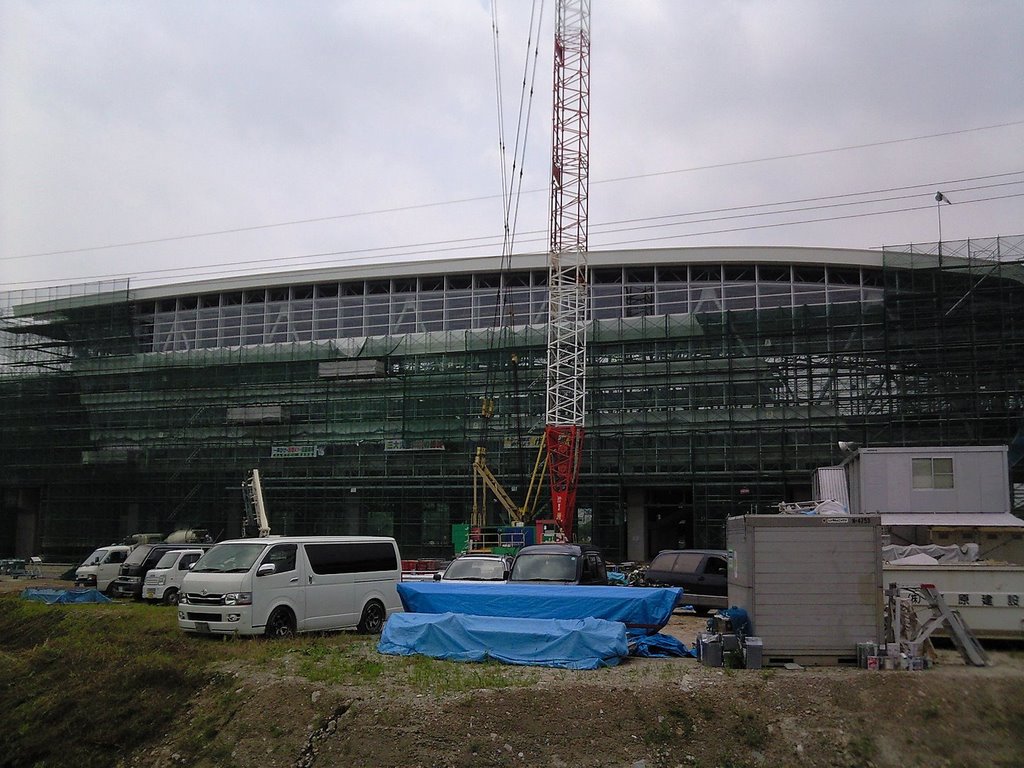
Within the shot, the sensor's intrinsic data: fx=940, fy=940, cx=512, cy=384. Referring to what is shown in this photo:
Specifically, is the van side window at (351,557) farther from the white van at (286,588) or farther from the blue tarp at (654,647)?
the blue tarp at (654,647)

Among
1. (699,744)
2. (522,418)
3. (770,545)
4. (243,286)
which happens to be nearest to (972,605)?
(770,545)

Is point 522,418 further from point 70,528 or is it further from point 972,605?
point 972,605

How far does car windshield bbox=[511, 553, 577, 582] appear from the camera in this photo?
17344 mm

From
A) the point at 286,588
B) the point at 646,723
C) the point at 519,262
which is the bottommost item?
the point at 646,723

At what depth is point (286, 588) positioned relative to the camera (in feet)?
54.1

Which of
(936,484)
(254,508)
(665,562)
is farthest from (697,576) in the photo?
(254,508)

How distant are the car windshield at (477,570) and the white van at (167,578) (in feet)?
25.9

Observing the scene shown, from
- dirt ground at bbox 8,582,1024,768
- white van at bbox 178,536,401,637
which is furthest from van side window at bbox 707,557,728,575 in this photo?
dirt ground at bbox 8,582,1024,768

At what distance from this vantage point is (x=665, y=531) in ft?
169

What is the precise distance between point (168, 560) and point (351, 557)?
9965mm

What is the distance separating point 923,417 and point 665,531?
1604 centimetres

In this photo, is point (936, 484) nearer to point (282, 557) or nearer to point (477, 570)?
point (477, 570)

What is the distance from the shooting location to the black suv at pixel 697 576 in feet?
75.3

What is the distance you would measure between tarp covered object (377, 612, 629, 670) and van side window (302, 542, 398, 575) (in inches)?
142
